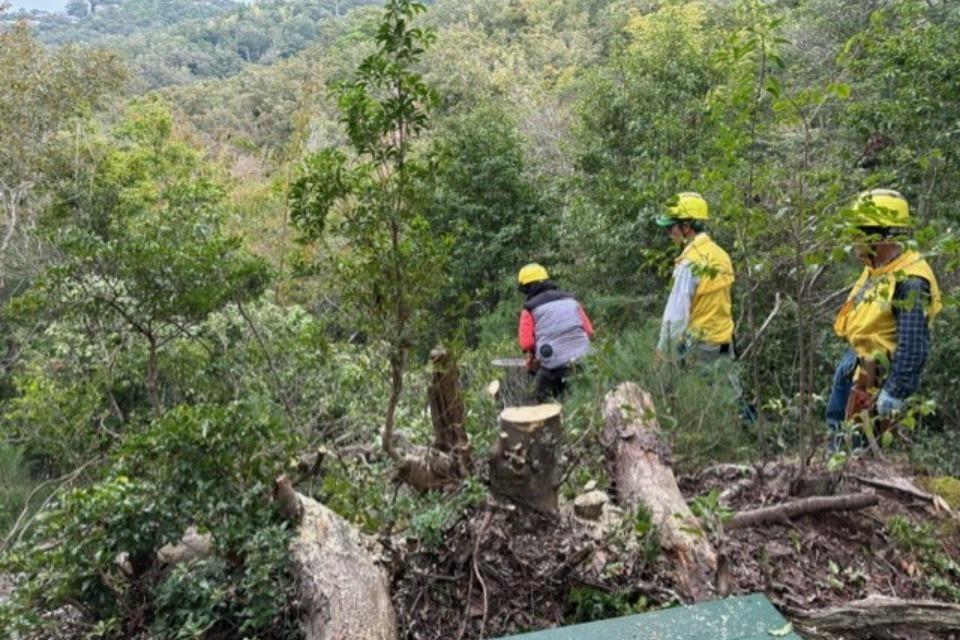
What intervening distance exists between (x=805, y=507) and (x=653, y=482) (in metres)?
0.58

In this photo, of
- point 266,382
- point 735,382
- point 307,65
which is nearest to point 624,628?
point 735,382

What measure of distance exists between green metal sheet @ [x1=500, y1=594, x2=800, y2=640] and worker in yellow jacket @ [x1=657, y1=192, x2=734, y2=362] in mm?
2509

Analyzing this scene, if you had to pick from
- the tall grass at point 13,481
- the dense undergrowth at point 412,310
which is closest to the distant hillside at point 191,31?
the dense undergrowth at point 412,310

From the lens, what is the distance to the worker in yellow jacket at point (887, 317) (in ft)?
9.07

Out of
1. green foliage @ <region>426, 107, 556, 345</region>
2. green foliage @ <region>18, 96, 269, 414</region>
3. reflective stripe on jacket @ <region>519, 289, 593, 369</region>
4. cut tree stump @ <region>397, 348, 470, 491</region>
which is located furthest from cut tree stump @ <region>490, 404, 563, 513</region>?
green foliage @ <region>426, 107, 556, 345</region>

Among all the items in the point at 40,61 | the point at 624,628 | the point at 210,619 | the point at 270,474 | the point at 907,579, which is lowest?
the point at 907,579

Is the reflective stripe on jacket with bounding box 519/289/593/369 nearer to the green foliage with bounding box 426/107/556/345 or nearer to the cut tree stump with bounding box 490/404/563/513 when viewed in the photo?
the cut tree stump with bounding box 490/404/563/513

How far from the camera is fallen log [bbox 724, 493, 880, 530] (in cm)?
285

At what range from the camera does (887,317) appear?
3.22 meters

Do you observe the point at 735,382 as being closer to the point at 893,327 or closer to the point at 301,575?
the point at 893,327

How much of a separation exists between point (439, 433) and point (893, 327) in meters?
2.01

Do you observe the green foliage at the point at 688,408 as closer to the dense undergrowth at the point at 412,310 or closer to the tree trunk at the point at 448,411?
the dense undergrowth at the point at 412,310

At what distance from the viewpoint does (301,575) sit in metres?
2.37

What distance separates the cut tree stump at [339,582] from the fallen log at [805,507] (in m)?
1.39
